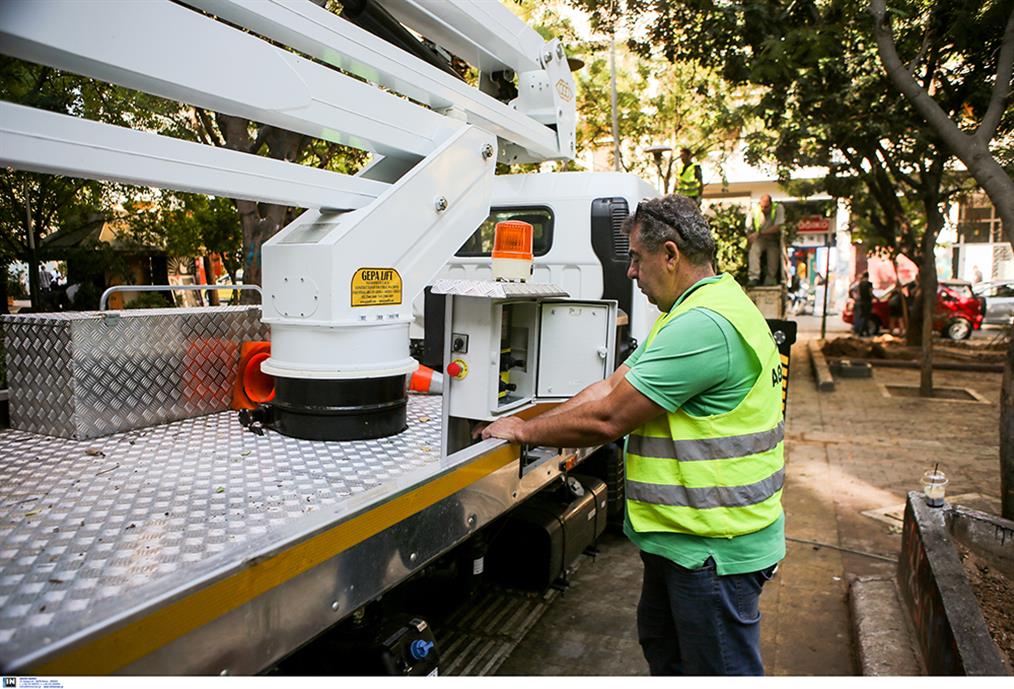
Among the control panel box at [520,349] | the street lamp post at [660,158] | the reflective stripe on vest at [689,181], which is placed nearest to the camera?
the control panel box at [520,349]

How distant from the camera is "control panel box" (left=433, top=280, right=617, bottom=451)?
269 centimetres

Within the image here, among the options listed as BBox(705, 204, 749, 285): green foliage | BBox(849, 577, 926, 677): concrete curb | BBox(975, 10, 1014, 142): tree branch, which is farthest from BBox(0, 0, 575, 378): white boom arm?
BBox(705, 204, 749, 285): green foliage

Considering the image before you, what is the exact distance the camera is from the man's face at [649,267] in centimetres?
234

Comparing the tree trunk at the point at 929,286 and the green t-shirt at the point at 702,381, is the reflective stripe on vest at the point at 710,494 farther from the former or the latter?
the tree trunk at the point at 929,286

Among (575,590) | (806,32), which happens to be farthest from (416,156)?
(806,32)

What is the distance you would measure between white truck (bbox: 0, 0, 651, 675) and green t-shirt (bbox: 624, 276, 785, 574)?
0.67m

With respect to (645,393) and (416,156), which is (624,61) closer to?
(416,156)

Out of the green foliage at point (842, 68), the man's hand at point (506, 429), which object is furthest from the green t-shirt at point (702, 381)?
the green foliage at point (842, 68)

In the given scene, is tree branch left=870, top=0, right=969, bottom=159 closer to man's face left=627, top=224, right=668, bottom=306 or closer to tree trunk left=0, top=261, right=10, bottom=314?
man's face left=627, top=224, right=668, bottom=306

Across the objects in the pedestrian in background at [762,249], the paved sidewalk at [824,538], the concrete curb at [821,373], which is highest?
the pedestrian in background at [762,249]

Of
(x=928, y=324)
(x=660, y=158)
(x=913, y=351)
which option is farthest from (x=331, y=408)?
(x=913, y=351)

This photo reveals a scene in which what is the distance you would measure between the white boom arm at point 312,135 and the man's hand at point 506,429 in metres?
0.56

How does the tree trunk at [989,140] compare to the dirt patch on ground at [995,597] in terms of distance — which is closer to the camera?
the dirt patch on ground at [995,597]

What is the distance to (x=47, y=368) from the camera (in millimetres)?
2906
